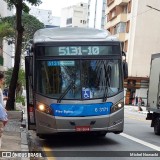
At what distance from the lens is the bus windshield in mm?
12250

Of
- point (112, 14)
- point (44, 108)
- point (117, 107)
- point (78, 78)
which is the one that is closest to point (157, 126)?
point (117, 107)

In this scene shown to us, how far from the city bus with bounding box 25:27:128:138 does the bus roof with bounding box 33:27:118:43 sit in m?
0.03

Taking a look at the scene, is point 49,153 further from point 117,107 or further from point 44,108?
point 117,107

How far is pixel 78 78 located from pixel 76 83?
17 centimetres

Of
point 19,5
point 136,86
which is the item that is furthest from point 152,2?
point 19,5

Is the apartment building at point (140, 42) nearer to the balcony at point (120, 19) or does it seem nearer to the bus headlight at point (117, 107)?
the balcony at point (120, 19)

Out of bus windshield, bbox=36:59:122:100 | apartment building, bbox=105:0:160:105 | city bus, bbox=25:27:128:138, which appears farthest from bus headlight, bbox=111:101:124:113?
apartment building, bbox=105:0:160:105

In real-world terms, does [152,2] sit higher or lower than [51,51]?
higher

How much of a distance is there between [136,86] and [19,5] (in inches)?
1685

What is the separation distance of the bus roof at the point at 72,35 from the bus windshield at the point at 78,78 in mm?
728

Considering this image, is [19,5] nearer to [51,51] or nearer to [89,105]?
[51,51]

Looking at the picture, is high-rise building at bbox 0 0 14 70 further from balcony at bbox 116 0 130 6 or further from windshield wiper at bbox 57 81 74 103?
windshield wiper at bbox 57 81 74 103

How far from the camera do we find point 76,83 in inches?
487

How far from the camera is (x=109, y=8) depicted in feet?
252
